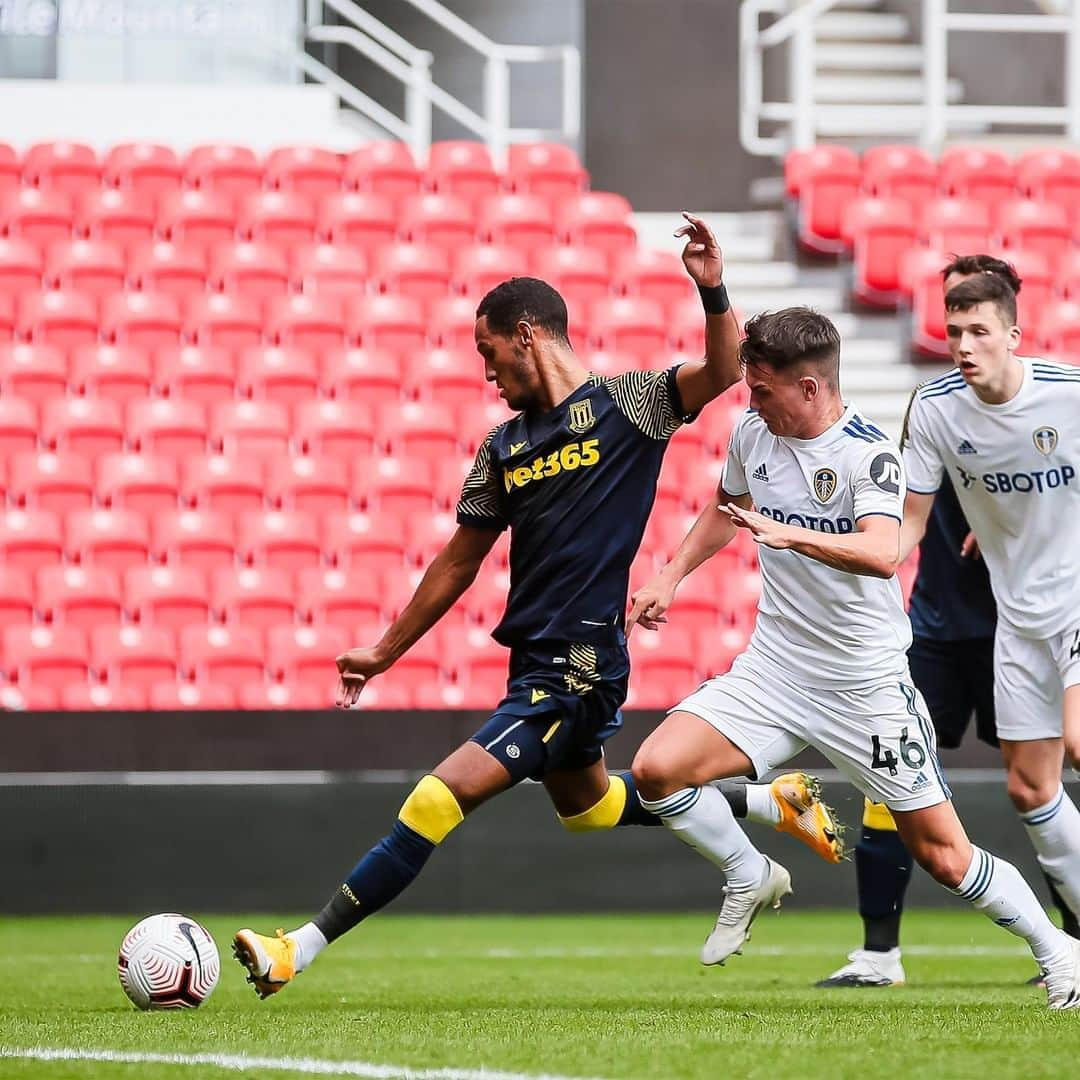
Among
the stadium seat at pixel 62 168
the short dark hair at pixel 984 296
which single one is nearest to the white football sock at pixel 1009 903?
the short dark hair at pixel 984 296

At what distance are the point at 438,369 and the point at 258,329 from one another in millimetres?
1179

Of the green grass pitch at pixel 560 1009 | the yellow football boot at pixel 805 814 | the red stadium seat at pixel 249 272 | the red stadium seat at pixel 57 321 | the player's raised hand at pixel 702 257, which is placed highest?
the red stadium seat at pixel 249 272

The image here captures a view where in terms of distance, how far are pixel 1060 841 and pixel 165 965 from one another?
8.51 ft

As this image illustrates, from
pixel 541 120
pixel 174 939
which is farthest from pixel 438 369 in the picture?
pixel 174 939

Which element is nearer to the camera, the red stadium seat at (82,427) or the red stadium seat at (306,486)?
the red stadium seat at (306,486)

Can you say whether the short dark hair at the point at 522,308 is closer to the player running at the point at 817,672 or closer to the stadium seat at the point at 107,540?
the player running at the point at 817,672

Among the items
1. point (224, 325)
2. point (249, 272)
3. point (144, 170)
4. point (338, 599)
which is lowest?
point (338, 599)

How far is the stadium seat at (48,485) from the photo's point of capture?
34.1 ft

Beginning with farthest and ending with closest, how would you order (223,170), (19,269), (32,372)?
(223,170)
(19,269)
(32,372)

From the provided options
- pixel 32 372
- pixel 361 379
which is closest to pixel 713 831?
pixel 361 379

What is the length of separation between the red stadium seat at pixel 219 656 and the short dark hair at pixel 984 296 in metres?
5.28

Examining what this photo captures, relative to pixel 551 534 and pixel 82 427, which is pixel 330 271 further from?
pixel 551 534

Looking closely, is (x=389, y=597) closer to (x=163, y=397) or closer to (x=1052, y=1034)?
(x=163, y=397)

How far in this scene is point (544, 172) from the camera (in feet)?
42.4
